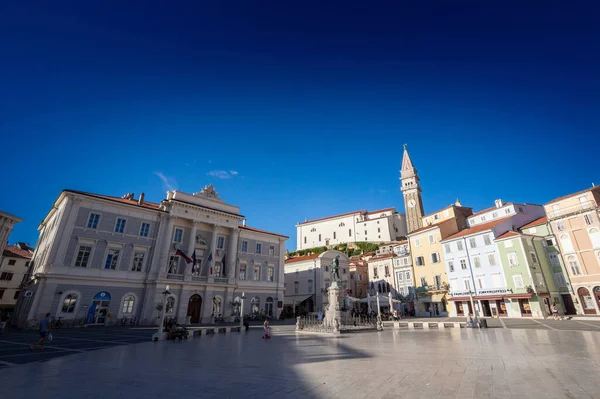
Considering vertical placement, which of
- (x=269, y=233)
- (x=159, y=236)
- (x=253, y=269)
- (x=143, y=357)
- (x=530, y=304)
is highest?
(x=269, y=233)

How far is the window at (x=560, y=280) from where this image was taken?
33.6 metres

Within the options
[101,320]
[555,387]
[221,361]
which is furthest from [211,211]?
[555,387]

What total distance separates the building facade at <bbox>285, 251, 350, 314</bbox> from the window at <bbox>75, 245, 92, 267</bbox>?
3167 centimetres

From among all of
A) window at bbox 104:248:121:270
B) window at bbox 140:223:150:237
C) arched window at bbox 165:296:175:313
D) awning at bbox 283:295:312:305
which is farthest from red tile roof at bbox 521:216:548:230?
window at bbox 104:248:121:270

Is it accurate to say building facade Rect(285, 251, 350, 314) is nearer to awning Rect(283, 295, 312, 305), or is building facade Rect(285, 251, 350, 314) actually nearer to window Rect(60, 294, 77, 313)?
awning Rect(283, 295, 312, 305)

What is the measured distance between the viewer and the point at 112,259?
3025cm

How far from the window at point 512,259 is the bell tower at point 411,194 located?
195 ft

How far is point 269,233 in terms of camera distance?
43.2 meters

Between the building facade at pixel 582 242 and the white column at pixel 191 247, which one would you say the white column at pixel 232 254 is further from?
the building facade at pixel 582 242

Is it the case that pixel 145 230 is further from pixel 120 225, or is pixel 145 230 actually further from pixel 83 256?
pixel 83 256

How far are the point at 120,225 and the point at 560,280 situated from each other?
168ft

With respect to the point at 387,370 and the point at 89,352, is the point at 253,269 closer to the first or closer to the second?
the point at 89,352

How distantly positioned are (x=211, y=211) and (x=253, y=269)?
33.3 ft

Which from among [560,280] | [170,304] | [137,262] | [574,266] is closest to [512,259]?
[560,280]
